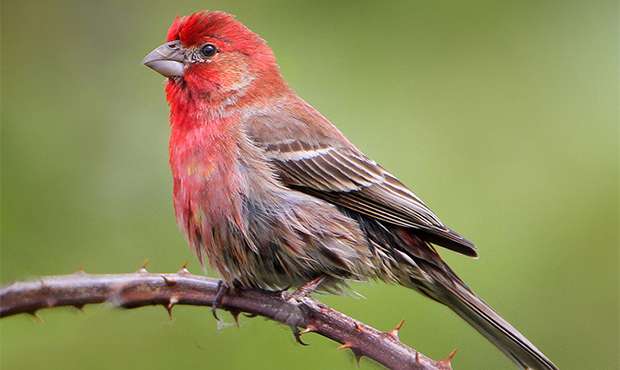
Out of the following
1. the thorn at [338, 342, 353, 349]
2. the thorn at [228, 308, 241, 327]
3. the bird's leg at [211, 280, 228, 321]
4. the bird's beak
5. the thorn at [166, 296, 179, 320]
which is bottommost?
the thorn at [228, 308, 241, 327]

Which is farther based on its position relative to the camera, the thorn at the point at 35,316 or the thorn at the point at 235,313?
the thorn at the point at 235,313

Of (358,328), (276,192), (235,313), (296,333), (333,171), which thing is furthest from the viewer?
(333,171)

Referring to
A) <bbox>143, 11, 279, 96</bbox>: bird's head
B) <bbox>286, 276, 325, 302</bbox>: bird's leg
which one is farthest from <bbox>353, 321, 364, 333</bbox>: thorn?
<bbox>143, 11, 279, 96</bbox>: bird's head

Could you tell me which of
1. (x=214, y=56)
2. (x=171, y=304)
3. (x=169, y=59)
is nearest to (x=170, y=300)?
(x=171, y=304)

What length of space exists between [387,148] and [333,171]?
0.32m

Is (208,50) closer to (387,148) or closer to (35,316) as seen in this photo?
(387,148)

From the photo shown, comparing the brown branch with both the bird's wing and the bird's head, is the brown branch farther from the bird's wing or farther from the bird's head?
the bird's head

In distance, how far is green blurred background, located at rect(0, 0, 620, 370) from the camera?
4.62 m

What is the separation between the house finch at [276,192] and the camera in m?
4.46

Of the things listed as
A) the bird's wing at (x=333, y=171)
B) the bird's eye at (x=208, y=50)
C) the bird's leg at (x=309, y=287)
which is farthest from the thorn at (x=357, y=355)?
the bird's eye at (x=208, y=50)

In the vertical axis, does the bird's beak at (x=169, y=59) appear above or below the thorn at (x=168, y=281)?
above

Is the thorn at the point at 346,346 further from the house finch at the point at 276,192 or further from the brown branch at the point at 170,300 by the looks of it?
the house finch at the point at 276,192

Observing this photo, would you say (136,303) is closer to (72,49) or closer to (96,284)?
(96,284)

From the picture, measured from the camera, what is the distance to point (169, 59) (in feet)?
16.4
